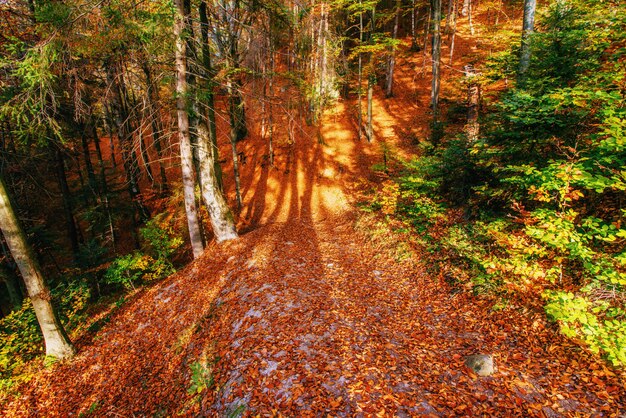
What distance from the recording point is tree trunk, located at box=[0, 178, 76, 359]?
5750 mm

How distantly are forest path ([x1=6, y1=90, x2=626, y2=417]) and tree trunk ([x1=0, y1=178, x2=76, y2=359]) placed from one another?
50cm

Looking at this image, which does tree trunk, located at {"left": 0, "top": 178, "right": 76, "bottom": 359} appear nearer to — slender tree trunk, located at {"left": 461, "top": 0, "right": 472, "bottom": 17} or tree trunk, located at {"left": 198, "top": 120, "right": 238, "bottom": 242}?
tree trunk, located at {"left": 198, "top": 120, "right": 238, "bottom": 242}

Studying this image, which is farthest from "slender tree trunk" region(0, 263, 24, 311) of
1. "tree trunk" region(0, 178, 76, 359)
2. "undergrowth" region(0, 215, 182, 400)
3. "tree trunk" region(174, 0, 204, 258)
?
"tree trunk" region(174, 0, 204, 258)

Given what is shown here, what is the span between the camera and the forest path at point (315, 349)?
11.9ft

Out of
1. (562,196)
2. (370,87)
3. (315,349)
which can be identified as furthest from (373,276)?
(370,87)

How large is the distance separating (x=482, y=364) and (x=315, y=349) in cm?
247

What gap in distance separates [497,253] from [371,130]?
1453cm

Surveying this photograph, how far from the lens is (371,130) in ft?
62.4

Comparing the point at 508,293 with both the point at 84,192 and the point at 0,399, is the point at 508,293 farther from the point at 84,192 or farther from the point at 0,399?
the point at 84,192

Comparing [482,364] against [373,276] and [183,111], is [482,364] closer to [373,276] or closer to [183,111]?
[373,276]

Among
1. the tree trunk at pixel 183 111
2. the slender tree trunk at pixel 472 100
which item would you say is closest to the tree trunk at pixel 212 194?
the tree trunk at pixel 183 111

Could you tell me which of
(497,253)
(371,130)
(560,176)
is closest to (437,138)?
(371,130)

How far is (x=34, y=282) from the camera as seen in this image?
6219mm

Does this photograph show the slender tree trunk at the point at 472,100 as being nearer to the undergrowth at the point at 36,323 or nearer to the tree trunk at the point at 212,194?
the tree trunk at the point at 212,194
